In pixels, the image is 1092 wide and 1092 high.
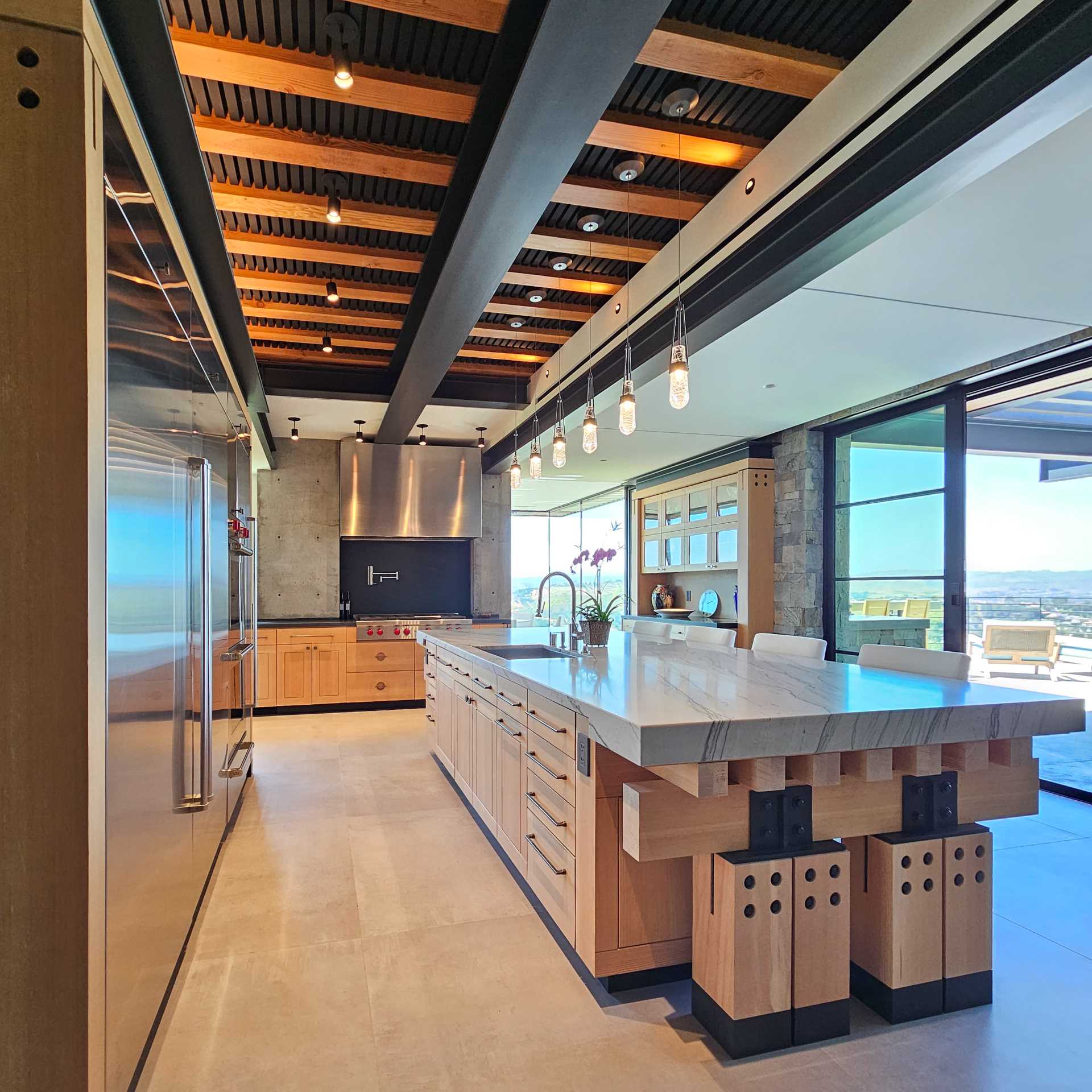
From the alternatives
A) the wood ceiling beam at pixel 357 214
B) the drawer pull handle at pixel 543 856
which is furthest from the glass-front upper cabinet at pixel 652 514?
the drawer pull handle at pixel 543 856

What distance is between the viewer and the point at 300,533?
24.1 feet

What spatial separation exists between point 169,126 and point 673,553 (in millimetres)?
6630

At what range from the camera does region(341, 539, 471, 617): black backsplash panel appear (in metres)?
7.67

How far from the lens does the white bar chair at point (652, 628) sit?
15.4 feet

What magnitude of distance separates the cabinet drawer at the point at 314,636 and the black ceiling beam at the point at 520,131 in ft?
13.3

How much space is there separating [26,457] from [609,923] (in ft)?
5.97

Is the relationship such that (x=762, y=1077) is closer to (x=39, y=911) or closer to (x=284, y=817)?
(x=39, y=911)

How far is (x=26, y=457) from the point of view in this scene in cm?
133

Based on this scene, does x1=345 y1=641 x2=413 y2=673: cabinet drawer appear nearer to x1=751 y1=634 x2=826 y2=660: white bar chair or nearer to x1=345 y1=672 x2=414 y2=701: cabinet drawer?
x1=345 y1=672 x2=414 y2=701: cabinet drawer

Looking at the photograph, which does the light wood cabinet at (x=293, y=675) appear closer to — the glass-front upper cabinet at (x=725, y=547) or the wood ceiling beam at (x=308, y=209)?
the glass-front upper cabinet at (x=725, y=547)

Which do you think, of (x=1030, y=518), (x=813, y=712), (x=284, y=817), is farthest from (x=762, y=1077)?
(x=1030, y=518)

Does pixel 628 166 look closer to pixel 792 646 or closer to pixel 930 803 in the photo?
pixel 792 646

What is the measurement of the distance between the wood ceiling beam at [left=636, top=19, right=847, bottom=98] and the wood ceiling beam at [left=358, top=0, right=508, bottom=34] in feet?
1.41

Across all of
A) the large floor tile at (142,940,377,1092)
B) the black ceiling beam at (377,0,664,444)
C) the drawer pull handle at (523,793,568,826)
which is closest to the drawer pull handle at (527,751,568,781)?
the drawer pull handle at (523,793,568,826)
